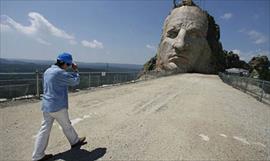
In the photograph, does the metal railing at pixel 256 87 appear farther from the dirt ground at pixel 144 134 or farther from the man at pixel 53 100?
the man at pixel 53 100

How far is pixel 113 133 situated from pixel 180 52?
125 feet

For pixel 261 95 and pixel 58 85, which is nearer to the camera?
pixel 58 85

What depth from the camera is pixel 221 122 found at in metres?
6.79

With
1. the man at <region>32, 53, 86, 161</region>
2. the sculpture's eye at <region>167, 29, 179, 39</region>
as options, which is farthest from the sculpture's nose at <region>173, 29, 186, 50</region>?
the man at <region>32, 53, 86, 161</region>

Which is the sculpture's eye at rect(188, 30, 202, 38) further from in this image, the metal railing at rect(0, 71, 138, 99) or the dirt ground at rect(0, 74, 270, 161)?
the metal railing at rect(0, 71, 138, 99)

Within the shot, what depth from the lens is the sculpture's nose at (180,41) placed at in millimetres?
41344

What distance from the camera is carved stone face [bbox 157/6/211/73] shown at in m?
42.1

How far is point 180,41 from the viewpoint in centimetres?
4188

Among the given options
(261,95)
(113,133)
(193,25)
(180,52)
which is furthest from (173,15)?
(113,133)

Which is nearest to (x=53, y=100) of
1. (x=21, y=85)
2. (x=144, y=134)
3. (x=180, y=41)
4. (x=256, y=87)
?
(x=144, y=134)

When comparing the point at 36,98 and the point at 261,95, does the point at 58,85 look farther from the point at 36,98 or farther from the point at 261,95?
the point at 261,95

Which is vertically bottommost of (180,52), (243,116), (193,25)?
(243,116)

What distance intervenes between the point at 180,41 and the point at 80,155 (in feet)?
131

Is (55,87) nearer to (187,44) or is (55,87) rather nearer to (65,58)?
(65,58)
